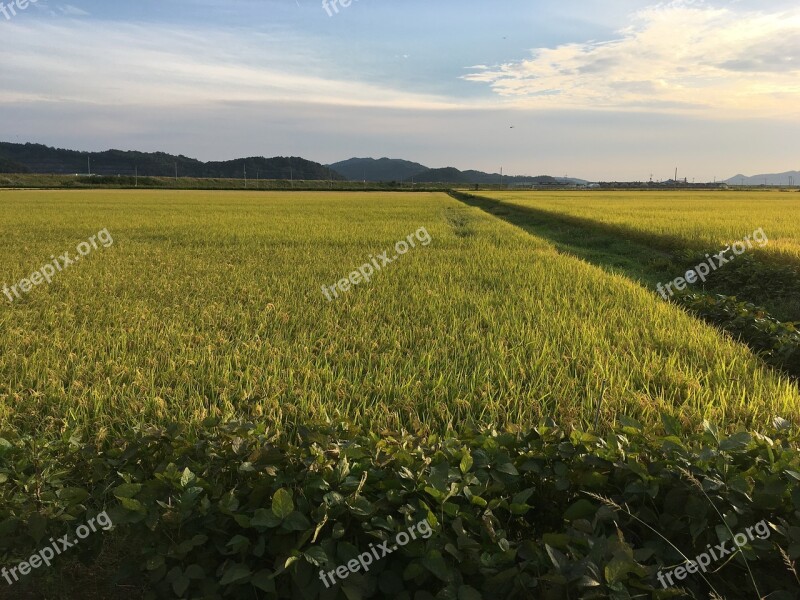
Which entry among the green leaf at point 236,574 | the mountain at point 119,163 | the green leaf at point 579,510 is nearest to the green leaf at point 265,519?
the green leaf at point 236,574


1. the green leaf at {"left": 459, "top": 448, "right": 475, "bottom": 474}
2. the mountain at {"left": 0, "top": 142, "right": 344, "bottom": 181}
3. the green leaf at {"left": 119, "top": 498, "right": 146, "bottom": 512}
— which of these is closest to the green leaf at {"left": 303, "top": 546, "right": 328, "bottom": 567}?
the green leaf at {"left": 459, "top": 448, "right": 475, "bottom": 474}

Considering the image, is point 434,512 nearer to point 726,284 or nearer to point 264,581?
point 264,581

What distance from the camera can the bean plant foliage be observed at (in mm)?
1636

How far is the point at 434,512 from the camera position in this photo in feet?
5.97

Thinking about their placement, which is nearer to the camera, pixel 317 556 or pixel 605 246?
pixel 317 556

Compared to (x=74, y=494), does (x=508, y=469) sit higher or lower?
higher

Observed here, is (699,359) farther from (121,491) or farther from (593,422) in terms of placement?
(121,491)

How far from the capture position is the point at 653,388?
3250 mm

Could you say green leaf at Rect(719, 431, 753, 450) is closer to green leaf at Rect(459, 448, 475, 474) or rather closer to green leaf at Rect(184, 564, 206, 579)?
green leaf at Rect(459, 448, 475, 474)

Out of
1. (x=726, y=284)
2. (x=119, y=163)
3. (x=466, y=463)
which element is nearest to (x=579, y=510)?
(x=466, y=463)

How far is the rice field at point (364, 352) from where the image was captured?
2.85 m

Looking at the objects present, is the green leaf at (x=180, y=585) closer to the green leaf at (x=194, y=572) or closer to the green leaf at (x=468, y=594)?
the green leaf at (x=194, y=572)

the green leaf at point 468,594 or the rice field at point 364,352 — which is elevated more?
the rice field at point 364,352

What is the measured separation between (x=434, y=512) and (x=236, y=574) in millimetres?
680
